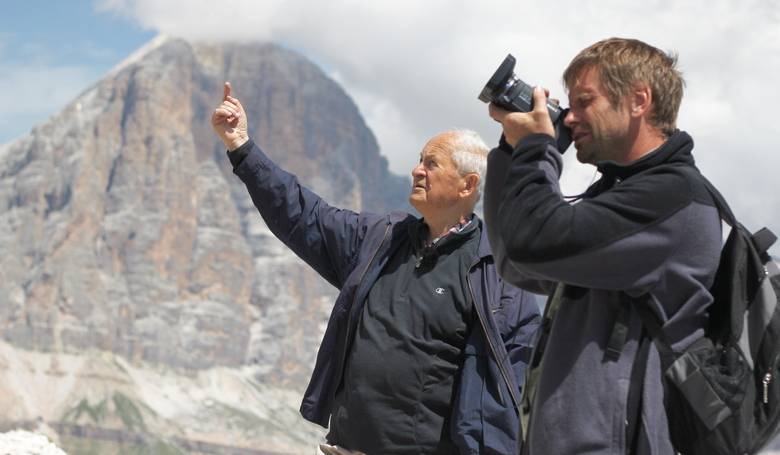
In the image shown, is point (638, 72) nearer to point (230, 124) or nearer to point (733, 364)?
point (733, 364)

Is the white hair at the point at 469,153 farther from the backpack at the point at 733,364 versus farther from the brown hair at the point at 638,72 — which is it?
the backpack at the point at 733,364

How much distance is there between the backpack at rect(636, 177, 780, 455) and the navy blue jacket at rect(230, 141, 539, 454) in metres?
2.24

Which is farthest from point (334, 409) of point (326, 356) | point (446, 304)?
point (446, 304)

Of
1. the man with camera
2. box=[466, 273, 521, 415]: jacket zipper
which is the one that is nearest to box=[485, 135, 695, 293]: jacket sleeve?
the man with camera

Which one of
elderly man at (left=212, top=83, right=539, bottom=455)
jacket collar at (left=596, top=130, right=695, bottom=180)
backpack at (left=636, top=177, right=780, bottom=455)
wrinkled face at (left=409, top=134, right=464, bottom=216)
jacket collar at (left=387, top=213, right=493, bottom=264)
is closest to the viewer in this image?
backpack at (left=636, top=177, right=780, bottom=455)

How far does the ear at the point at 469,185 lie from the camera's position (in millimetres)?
6304

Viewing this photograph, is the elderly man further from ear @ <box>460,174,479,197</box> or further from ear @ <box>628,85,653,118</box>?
ear @ <box>628,85,653,118</box>

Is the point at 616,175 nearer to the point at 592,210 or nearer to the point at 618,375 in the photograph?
the point at 592,210

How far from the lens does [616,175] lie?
361cm

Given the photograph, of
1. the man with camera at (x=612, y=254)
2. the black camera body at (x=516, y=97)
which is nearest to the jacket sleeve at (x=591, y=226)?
the man with camera at (x=612, y=254)

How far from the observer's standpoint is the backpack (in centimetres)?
327

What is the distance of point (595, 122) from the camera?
142 inches

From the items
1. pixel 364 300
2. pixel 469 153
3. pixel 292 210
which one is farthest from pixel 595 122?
pixel 292 210

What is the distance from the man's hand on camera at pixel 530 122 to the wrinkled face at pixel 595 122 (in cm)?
11
